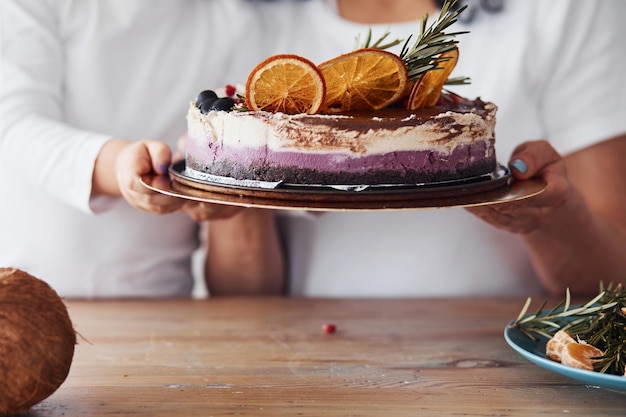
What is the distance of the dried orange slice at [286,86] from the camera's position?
1.12 m

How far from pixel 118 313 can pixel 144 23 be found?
2.18ft

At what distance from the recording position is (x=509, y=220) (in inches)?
57.3

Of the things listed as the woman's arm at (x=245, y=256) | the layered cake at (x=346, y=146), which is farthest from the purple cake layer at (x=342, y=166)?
the woman's arm at (x=245, y=256)

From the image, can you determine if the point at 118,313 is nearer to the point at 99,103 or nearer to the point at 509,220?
the point at 99,103

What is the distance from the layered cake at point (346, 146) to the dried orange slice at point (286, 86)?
0.03 meters

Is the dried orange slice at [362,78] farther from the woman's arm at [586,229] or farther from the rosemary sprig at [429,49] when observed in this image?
the woman's arm at [586,229]

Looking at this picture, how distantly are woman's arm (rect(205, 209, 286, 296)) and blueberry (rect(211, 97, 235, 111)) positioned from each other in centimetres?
63

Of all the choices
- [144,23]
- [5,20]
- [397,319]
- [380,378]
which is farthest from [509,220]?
[5,20]

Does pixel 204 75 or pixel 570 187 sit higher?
pixel 204 75

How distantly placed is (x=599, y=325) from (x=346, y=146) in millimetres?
457

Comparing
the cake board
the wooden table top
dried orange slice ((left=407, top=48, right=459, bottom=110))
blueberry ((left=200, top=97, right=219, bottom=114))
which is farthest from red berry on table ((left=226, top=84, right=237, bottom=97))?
the wooden table top

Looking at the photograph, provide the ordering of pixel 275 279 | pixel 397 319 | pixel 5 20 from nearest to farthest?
pixel 397 319 < pixel 5 20 < pixel 275 279

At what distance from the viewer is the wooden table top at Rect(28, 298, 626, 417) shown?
3.67 ft

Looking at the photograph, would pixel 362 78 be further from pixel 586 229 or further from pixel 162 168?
pixel 586 229
